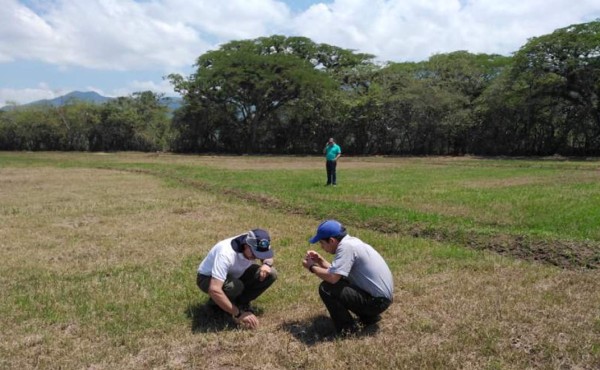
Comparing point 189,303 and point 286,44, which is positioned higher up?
point 286,44

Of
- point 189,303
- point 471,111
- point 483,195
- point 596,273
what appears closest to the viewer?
point 189,303

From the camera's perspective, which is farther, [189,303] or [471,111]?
[471,111]

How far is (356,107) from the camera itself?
185 feet

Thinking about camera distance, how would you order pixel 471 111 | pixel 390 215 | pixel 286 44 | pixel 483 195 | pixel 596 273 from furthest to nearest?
pixel 286 44, pixel 471 111, pixel 483 195, pixel 390 215, pixel 596 273

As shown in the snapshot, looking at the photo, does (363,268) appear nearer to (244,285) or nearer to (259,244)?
(259,244)

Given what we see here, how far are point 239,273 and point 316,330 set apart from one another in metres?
1.15

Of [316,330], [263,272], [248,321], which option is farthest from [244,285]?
[316,330]

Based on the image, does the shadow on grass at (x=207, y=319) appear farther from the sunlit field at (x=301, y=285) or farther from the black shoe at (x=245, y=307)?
the black shoe at (x=245, y=307)

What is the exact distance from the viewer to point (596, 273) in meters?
8.02

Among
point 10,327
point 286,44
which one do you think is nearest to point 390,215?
point 10,327

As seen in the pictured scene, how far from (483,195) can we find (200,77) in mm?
42916

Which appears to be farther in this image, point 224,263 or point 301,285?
point 301,285

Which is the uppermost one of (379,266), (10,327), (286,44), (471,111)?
(286,44)

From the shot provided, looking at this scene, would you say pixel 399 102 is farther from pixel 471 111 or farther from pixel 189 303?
pixel 189 303
